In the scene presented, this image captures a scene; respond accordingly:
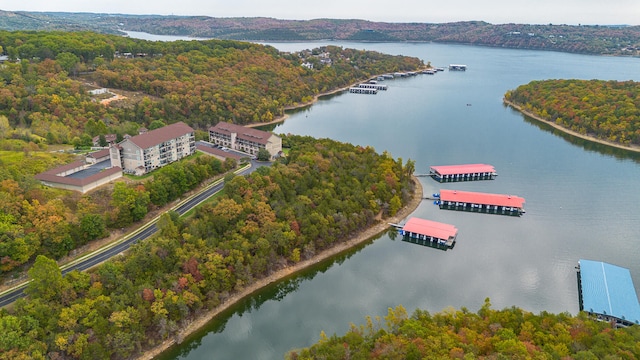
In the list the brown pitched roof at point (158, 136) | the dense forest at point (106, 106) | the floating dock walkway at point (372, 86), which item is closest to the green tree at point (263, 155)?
the dense forest at point (106, 106)

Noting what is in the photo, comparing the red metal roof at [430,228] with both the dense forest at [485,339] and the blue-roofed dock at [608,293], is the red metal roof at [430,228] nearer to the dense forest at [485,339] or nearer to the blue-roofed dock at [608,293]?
the blue-roofed dock at [608,293]

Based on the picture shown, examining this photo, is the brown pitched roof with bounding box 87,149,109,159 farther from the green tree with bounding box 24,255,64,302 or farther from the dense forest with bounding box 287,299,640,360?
the dense forest with bounding box 287,299,640,360

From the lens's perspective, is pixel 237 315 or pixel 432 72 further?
pixel 432 72

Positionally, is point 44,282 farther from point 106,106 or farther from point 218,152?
point 106,106

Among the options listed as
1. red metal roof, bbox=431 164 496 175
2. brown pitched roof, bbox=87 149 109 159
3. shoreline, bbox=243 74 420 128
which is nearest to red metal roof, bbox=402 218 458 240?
red metal roof, bbox=431 164 496 175

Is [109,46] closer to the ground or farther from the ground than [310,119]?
farther from the ground

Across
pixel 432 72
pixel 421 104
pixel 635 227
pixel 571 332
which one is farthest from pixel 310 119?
pixel 432 72

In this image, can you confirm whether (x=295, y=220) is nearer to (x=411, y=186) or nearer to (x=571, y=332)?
(x=411, y=186)
